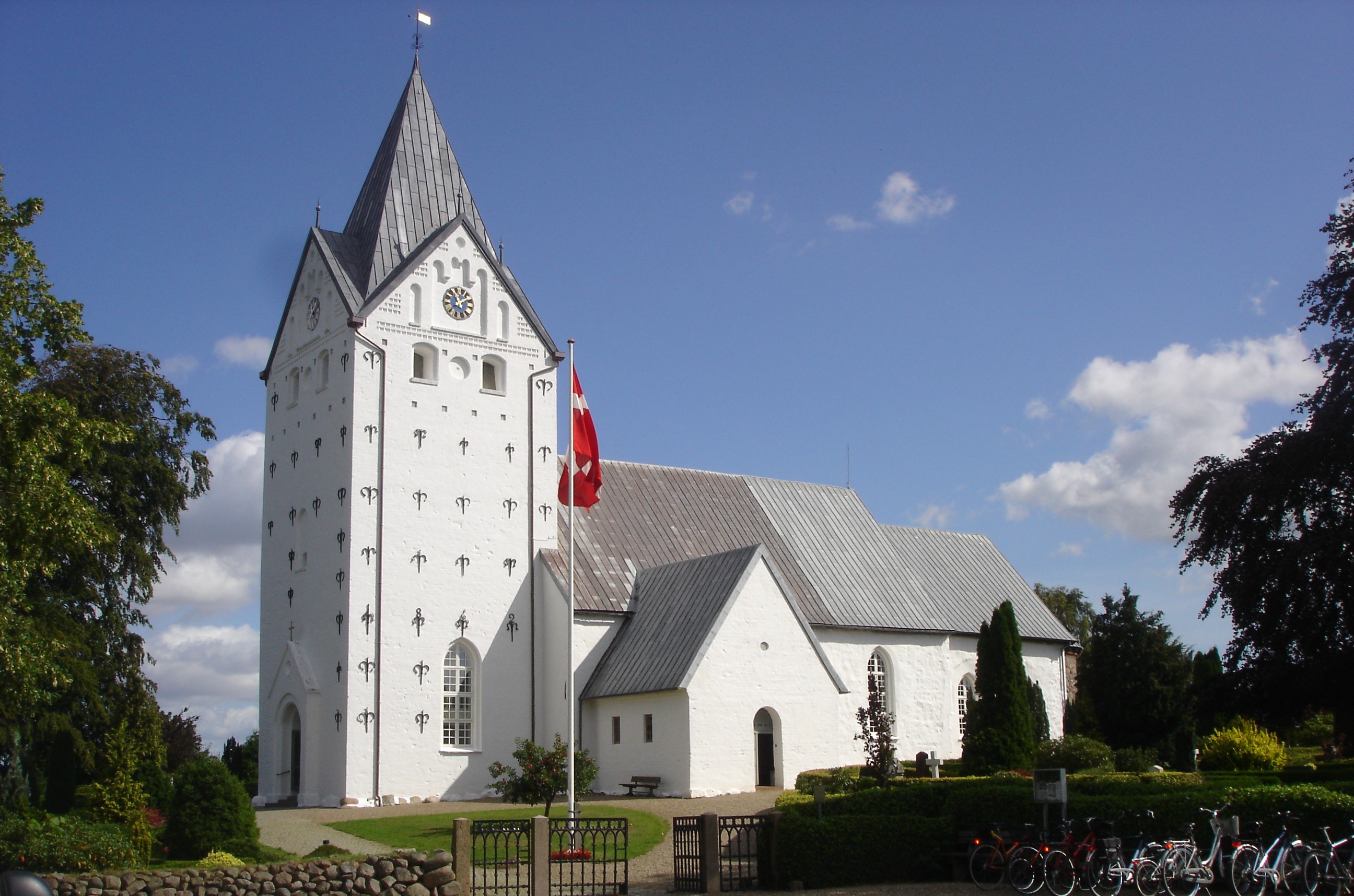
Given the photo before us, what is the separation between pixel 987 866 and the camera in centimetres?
1566

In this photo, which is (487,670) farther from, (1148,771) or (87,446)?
(1148,771)

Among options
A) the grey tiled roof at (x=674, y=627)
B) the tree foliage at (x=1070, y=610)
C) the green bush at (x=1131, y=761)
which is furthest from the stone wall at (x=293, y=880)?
the tree foliage at (x=1070, y=610)

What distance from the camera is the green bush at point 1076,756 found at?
27.7 meters

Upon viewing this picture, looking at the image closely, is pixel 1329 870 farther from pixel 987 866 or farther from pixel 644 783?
pixel 644 783

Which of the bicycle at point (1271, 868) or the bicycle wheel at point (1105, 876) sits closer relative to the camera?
the bicycle at point (1271, 868)

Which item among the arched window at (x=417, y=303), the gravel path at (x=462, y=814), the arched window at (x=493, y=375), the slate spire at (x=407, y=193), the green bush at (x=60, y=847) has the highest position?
the slate spire at (x=407, y=193)

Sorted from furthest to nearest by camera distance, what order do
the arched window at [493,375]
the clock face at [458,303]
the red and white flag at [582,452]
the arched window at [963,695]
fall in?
the arched window at [963,695] → the arched window at [493,375] → the clock face at [458,303] → the red and white flag at [582,452]

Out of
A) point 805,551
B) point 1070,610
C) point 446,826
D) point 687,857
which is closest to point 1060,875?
point 687,857

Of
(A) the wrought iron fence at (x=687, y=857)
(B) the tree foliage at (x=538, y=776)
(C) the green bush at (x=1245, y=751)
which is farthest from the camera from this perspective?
(C) the green bush at (x=1245, y=751)

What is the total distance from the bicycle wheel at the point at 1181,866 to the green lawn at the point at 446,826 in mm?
7377

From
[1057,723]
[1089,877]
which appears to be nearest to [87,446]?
[1089,877]

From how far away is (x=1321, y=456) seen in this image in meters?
24.3

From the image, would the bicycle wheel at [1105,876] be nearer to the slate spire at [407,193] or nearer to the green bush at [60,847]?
the green bush at [60,847]

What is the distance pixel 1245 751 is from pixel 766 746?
38.6 feet
